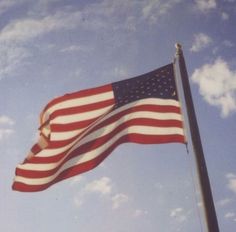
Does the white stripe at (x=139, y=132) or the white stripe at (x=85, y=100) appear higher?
the white stripe at (x=85, y=100)

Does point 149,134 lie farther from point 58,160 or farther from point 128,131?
point 58,160

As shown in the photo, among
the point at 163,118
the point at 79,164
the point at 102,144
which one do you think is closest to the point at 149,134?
the point at 163,118

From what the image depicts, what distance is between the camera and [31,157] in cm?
978

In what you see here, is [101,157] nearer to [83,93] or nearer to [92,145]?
[92,145]

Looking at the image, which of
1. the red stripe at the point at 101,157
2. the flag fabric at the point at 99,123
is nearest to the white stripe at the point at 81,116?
the flag fabric at the point at 99,123

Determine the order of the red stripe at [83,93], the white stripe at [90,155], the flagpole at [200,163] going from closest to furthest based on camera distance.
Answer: the flagpole at [200,163]
the white stripe at [90,155]
the red stripe at [83,93]

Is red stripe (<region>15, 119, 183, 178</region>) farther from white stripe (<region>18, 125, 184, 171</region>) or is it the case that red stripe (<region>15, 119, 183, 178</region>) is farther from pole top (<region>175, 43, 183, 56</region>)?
pole top (<region>175, 43, 183, 56</region>)

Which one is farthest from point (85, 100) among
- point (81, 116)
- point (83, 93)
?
point (81, 116)

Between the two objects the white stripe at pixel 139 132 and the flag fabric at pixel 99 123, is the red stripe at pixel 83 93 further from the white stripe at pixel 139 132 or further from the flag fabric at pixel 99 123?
the white stripe at pixel 139 132

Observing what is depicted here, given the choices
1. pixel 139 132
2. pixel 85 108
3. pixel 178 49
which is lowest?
pixel 139 132

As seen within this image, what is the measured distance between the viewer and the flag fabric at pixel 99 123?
365 inches

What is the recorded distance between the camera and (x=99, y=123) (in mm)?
9570

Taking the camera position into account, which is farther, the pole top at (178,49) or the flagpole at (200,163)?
the pole top at (178,49)

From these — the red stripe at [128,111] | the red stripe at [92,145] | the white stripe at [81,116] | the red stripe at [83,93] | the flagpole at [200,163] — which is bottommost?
the flagpole at [200,163]
